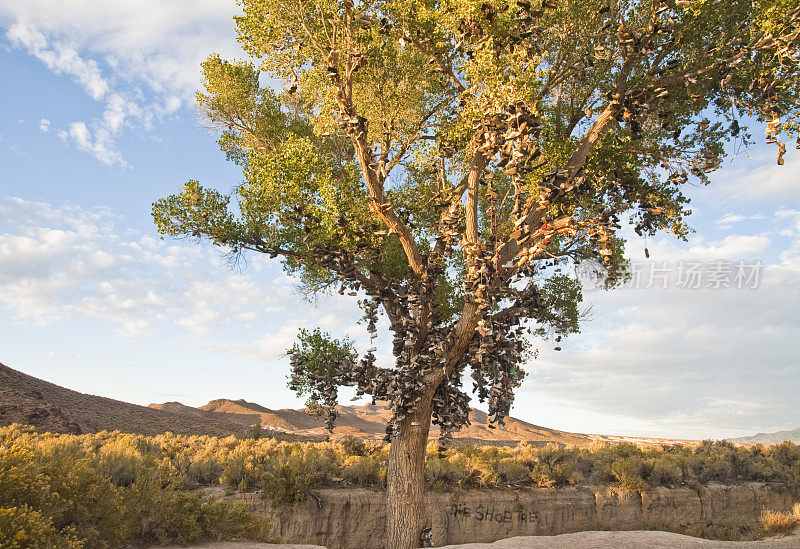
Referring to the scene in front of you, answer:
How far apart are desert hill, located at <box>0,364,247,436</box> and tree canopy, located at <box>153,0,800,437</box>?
22.3m

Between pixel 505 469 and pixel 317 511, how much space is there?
6.45 m

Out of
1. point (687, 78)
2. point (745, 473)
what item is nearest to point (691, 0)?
point (687, 78)

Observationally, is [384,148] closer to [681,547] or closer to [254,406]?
[681,547]

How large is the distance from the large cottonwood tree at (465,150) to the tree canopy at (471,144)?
0.18 ft

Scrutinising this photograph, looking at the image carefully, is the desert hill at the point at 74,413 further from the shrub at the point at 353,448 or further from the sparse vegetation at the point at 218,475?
the shrub at the point at 353,448

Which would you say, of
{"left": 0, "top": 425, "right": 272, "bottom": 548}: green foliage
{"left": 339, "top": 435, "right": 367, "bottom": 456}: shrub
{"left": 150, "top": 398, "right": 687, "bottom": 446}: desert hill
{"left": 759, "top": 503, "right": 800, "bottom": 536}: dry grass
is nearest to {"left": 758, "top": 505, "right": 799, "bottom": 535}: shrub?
{"left": 759, "top": 503, "right": 800, "bottom": 536}: dry grass

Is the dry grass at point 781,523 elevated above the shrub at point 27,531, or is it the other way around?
the shrub at point 27,531

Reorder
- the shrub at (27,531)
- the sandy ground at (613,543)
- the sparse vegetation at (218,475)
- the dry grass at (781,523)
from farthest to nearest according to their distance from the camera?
1. the dry grass at (781,523)
2. the sandy ground at (613,543)
3. the sparse vegetation at (218,475)
4. the shrub at (27,531)

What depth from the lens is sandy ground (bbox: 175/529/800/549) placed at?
8.46 metres

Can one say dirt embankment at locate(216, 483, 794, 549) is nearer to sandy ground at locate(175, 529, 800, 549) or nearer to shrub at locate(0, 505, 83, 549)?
sandy ground at locate(175, 529, 800, 549)

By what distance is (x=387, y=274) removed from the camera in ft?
50.4

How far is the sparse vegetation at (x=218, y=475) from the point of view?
23.2 ft

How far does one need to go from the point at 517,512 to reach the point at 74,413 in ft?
101

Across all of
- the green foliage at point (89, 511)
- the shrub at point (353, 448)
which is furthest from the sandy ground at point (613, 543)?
the shrub at point (353, 448)
